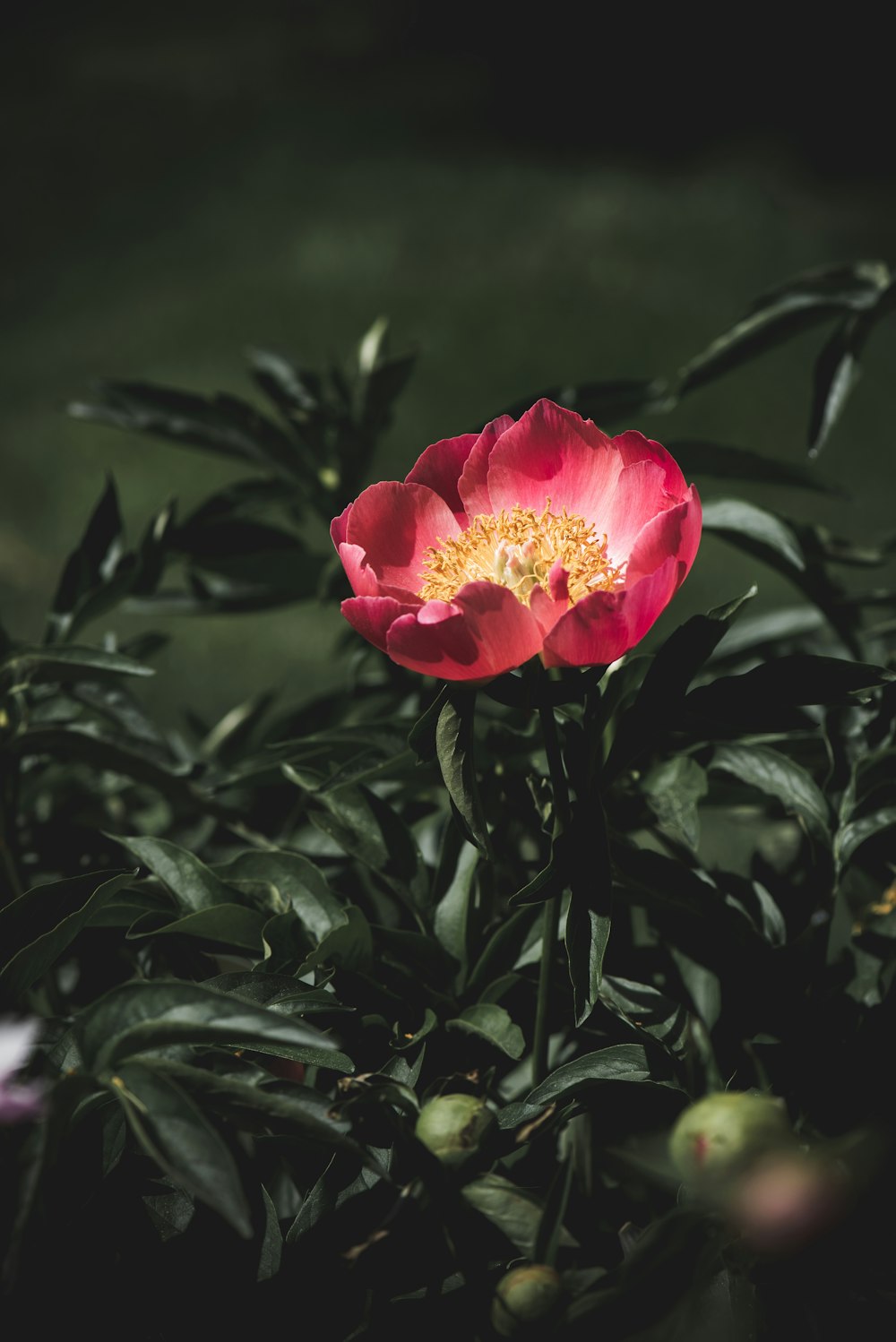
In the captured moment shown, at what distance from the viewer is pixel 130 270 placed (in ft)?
14.8

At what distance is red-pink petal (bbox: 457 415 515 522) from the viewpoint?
81cm

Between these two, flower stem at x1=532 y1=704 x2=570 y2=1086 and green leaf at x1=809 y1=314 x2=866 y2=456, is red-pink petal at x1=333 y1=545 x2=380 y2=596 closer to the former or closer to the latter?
flower stem at x1=532 y1=704 x2=570 y2=1086

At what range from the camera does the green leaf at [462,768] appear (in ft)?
2.18

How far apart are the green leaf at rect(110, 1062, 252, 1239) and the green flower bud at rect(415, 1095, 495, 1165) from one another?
0.11m

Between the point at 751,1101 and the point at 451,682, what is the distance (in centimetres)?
25

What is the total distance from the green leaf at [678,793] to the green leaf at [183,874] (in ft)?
0.92

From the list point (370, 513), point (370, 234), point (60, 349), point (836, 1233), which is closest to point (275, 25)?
point (370, 234)

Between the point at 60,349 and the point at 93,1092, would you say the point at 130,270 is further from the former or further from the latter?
the point at 93,1092

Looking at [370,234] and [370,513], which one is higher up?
[370,234]

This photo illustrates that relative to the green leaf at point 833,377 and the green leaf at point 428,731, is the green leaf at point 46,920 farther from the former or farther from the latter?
the green leaf at point 833,377

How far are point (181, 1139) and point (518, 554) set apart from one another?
40 cm

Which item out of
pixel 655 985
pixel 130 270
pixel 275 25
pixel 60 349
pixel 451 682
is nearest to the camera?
pixel 451 682

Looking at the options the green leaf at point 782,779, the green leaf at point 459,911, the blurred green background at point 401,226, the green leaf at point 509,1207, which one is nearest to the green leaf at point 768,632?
the green leaf at point 782,779

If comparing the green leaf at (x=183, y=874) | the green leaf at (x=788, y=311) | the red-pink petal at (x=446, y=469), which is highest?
the green leaf at (x=788, y=311)
